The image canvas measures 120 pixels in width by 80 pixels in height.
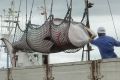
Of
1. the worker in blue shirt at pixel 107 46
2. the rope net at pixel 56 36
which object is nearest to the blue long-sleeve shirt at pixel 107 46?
the worker in blue shirt at pixel 107 46

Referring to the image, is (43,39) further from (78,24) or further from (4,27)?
(4,27)

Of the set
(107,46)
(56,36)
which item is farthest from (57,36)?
(107,46)

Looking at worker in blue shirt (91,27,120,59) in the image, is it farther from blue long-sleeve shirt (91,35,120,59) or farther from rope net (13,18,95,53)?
rope net (13,18,95,53)

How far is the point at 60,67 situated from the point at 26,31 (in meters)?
2.45

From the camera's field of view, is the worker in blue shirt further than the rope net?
No

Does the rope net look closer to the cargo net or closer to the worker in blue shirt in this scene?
the cargo net

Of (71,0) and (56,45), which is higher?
(71,0)

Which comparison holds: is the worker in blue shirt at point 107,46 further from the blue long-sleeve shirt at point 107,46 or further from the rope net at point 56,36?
the rope net at point 56,36

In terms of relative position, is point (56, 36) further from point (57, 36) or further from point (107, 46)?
point (107, 46)

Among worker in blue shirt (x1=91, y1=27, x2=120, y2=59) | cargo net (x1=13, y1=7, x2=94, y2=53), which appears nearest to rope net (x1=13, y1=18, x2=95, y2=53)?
cargo net (x1=13, y1=7, x2=94, y2=53)

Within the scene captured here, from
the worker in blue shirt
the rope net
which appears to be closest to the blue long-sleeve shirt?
the worker in blue shirt

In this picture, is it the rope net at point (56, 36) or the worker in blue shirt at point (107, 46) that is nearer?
the worker in blue shirt at point (107, 46)

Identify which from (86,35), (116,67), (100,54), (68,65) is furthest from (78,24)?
(116,67)

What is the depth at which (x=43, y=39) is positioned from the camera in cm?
1009
